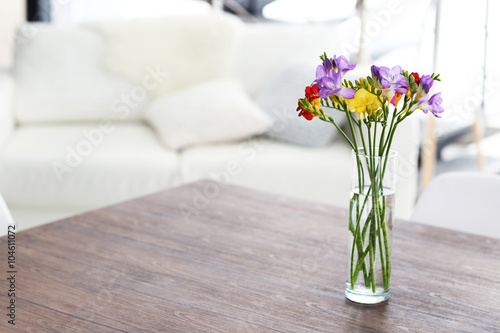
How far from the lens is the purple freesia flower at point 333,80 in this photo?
758 millimetres

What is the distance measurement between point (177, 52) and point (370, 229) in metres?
2.08

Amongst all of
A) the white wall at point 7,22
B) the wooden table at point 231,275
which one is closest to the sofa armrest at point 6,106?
the white wall at point 7,22

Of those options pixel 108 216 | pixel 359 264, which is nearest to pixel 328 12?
pixel 108 216

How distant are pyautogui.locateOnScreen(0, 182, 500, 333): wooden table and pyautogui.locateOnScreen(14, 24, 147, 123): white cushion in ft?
5.35

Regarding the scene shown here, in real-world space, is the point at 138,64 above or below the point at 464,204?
above

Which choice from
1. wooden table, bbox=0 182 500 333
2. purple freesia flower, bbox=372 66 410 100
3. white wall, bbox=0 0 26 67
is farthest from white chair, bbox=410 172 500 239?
white wall, bbox=0 0 26 67

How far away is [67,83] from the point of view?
8.93ft

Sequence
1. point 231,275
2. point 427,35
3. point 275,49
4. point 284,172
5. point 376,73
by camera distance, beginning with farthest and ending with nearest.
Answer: point 427,35
point 275,49
point 284,172
point 231,275
point 376,73

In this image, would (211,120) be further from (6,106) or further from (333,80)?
(333,80)

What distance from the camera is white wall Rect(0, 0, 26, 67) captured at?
12.4 feet

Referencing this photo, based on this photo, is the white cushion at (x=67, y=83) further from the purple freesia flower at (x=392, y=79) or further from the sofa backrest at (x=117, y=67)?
the purple freesia flower at (x=392, y=79)

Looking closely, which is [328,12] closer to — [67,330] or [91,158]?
[91,158]

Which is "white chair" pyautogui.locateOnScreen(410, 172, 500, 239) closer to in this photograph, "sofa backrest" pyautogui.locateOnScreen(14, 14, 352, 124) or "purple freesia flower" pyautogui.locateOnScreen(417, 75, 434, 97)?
"purple freesia flower" pyautogui.locateOnScreen(417, 75, 434, 97)

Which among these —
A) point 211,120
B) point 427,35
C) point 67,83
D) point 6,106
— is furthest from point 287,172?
point 427,35
